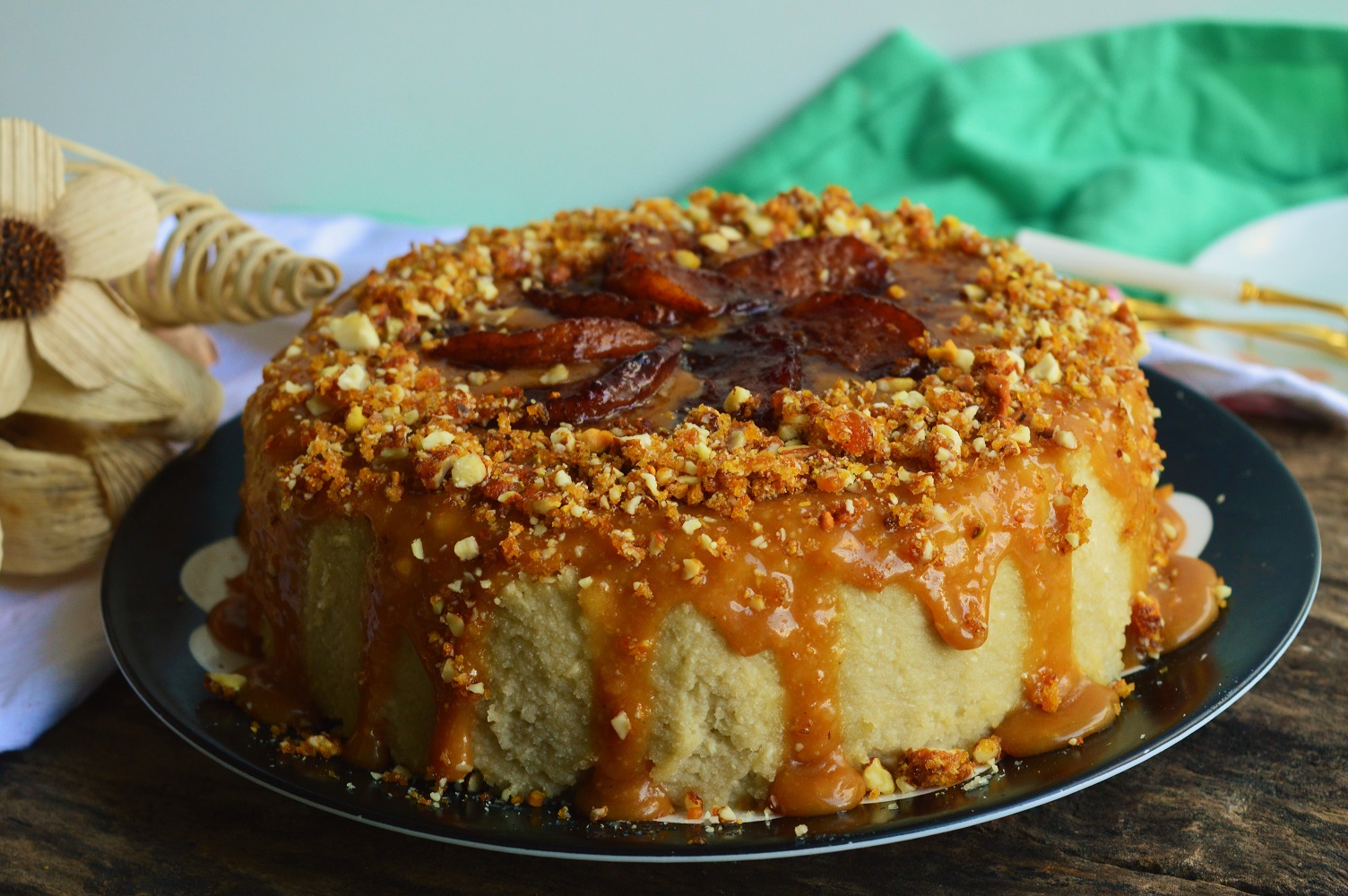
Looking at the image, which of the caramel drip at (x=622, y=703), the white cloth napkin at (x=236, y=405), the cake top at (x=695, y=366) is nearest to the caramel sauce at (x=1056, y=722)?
the cake top at (x=695, y=366)

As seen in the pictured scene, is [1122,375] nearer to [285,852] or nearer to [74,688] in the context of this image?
[285,852]

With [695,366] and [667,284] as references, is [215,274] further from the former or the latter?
[695,366]

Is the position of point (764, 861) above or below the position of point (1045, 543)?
below

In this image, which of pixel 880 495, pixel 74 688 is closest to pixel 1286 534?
pixel 880 495

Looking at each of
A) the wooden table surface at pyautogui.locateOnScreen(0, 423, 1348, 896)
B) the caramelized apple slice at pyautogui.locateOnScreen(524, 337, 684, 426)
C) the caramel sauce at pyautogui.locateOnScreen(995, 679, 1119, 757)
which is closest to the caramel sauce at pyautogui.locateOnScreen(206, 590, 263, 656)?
the wooden table surface at pyautogui.locateOnScreen(0, 423, 1348, 896)

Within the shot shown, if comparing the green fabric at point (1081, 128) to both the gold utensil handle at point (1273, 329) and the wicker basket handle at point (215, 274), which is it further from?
the wicker basket handle at point (215, 274)

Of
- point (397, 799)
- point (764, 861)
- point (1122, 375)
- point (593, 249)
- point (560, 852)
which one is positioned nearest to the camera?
point (560, 852)

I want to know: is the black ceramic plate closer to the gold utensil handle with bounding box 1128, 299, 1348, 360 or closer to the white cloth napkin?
the white cloth napkin

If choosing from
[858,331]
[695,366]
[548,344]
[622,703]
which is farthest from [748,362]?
[622,703]

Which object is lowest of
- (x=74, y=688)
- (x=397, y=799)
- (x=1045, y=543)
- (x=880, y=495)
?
(x=74, y=688)
